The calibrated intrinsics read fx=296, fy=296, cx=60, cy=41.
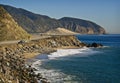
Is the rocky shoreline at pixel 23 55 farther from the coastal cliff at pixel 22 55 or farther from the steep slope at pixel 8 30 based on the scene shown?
the steep slope at pixel 8 30

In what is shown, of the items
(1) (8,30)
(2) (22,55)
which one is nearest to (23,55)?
(2) (22,55)

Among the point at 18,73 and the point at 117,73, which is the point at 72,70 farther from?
the point at 18,73

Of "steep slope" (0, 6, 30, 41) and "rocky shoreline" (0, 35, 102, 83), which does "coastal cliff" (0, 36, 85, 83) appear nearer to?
"rocky shoreline" (0, 35, 102, 83)

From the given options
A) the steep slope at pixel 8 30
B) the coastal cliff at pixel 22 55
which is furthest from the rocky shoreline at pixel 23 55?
the steep slope at pixel 8 30

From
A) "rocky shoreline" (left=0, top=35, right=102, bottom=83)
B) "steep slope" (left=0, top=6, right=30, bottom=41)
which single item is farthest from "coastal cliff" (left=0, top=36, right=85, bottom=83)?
"steep slope" (left=0, top=6, right=30, bottom=41)

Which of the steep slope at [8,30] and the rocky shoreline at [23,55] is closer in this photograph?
the rocky shoreline at [23,55]

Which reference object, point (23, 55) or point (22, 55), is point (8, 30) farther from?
point (22, 55)

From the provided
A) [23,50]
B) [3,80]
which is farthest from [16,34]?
[3,80]

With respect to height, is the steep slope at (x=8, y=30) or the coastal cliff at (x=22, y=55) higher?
the steep slope at (x=8, y=30)
